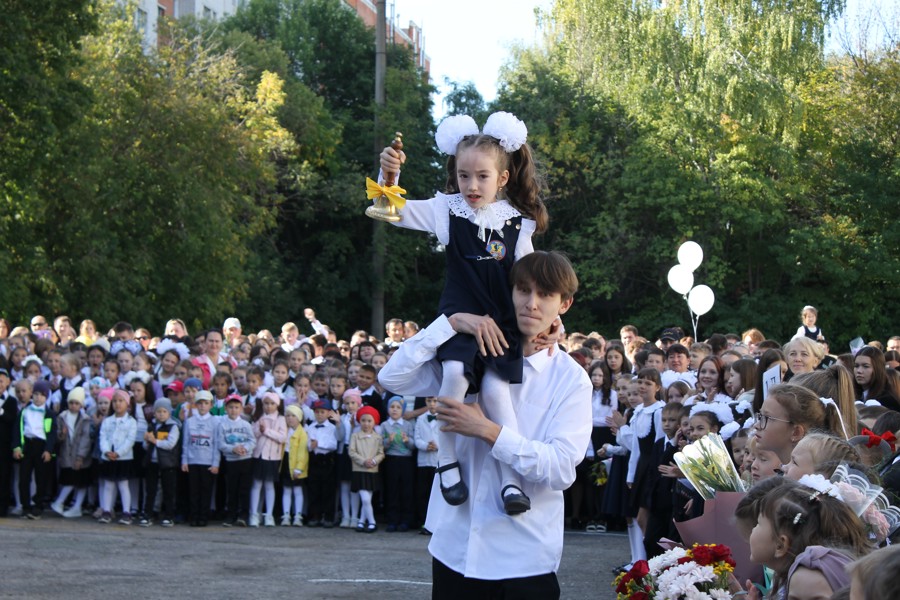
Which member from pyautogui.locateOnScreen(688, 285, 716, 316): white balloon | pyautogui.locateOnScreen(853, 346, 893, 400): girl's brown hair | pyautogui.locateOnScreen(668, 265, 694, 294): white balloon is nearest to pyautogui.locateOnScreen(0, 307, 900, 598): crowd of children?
pyautogui.locateOnScreen(853, 346, 893, 400): girl's brown hair

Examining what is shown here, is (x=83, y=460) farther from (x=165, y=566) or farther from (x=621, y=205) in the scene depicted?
(x=621, y=205)

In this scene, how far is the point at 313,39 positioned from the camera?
44.7 m

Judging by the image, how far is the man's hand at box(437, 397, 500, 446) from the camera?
3756 millimetres

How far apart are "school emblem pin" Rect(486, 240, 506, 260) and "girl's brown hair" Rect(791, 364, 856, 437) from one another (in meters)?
2.28

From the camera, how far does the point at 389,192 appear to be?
4.27m

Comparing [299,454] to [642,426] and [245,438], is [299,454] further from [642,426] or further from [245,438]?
[642,426]

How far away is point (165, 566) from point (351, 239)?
97.8ft

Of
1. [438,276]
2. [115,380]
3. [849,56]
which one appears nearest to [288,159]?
[438,276]

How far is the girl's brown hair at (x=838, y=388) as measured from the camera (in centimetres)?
576

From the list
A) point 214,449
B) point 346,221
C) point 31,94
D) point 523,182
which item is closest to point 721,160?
point 346,221

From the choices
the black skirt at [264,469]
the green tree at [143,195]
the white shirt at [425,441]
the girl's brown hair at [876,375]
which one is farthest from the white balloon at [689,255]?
the green tree at [143,195]

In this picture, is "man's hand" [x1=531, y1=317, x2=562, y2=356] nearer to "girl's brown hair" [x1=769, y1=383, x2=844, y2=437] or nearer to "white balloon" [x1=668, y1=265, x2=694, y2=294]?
"girl's brown hair" [x1=769, y1=383, x2=844, y2=437]

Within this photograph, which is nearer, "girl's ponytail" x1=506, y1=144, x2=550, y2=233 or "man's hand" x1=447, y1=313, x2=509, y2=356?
"man's hand" x1=447, y1=313, x2=509, y2=356

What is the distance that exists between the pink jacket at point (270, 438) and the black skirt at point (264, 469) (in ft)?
0.16
